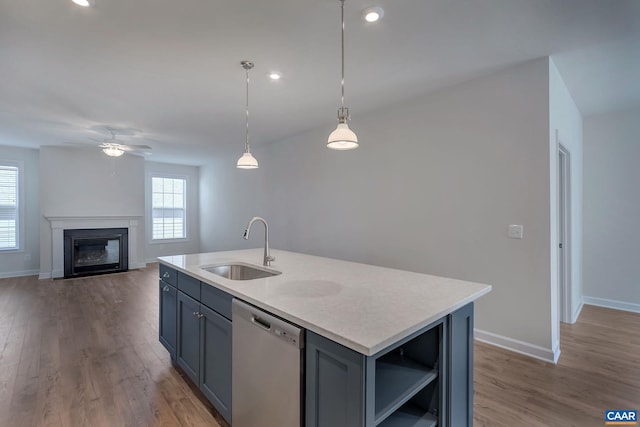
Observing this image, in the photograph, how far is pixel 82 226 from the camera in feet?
20.3

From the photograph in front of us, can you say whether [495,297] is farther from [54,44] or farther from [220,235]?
[220,235]

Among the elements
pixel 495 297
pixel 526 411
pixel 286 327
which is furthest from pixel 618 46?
pixel 286 327

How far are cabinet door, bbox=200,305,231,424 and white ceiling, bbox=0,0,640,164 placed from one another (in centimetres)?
193

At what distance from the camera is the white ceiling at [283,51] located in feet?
6.30

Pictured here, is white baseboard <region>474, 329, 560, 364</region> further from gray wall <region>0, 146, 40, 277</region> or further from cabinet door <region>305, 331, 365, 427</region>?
gray wall <region>0, 146, 40, 277</region>

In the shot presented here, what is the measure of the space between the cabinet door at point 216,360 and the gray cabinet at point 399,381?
74 cm

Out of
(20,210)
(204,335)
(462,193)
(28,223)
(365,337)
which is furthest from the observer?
(28,223)

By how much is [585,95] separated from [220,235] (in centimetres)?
687

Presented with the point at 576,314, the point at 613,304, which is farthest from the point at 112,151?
the point at 613,304

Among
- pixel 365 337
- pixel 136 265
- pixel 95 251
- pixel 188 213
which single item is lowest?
pixel 136 265

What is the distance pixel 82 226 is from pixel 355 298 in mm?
6841

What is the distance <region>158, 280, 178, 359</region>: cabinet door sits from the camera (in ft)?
8.05

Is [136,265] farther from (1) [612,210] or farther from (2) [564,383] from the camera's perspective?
(1) [612,210]

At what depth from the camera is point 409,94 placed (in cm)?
329
